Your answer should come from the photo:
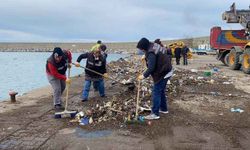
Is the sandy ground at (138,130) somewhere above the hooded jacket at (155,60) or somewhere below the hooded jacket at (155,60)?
below

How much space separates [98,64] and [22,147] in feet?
13.6

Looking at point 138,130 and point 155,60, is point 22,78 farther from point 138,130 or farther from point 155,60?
point 138,130

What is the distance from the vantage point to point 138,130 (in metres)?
6.64

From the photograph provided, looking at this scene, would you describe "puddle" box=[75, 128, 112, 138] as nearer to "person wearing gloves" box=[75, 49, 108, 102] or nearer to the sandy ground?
the sandy ground

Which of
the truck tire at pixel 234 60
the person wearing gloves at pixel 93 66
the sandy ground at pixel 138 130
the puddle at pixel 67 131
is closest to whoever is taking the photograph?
the sandy ground at pixel 138 130

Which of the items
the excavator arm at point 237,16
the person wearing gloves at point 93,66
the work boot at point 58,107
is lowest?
the work boot at point 58,107

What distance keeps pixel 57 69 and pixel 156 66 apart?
2.49 meters

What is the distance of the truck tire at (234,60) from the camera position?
19453 millimetres

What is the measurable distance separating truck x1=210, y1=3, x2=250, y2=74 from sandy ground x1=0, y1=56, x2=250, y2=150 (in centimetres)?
963

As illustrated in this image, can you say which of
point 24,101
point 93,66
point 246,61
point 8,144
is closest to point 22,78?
point 24,101

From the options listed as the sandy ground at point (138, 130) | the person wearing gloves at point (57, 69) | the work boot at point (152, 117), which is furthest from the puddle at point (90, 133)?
the person wearing gloves at point (57, 69)

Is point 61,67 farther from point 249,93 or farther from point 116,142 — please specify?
Result: point 249,93

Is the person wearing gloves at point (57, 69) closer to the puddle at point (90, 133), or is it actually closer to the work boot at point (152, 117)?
the puddle at point (90, 133)

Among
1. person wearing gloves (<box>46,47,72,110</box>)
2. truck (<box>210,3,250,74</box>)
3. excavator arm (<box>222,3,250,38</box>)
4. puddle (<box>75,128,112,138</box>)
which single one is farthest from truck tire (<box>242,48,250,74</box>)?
puddle (<box>75,128,112,138</box>)
